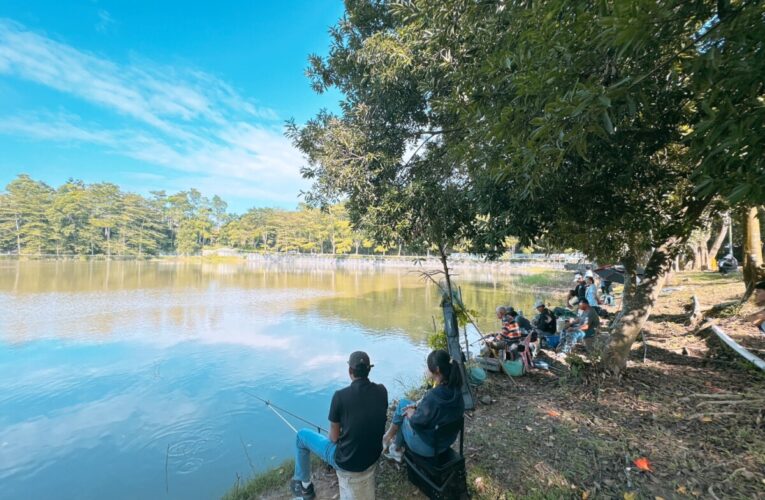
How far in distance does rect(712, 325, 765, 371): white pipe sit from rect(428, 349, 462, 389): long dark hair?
152 inches

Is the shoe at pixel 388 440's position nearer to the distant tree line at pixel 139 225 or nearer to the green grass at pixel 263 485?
the green grass at pixel 263 485

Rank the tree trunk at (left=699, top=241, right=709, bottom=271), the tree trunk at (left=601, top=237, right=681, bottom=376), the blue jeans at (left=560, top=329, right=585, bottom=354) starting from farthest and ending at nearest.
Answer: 1. the tree trunk at (left=699, top=241, right=709, bottom=271)
2. the blue jeans at (left=560, top=329, right=585, bottom=354)
3. the tree trunk at (left=601, top=237, right=681, bottom=376)

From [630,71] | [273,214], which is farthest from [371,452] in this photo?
[273,214]

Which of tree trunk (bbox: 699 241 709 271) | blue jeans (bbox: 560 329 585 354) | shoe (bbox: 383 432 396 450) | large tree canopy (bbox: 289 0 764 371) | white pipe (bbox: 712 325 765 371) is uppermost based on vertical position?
large tree canopy (bbox: 289 0 764 371)

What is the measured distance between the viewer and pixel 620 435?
3.13 metres

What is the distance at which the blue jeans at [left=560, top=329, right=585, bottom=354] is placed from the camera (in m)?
6.20

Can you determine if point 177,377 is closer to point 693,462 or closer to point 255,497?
point 255,497

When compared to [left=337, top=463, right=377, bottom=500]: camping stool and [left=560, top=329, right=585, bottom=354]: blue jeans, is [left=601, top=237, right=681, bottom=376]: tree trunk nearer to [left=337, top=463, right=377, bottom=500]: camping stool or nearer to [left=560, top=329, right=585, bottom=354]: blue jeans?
[left=560, top=329, right=585, bottom=354]: blue jeans

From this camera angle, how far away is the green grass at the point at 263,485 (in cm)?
341

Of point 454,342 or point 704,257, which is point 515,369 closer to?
point 454,342

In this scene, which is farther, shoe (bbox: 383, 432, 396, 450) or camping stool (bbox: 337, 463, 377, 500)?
shoe (bbox: 383, 432, 396, 450)

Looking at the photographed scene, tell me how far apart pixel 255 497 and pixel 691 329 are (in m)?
7.53

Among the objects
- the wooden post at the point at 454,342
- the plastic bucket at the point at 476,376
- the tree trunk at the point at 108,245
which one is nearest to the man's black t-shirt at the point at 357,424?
the wooden post at the point at 454,342

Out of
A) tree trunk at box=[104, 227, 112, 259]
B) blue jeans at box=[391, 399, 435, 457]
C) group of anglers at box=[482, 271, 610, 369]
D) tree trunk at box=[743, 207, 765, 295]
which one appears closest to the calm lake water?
group of anglers at box=[482, 271, 610, 369]
